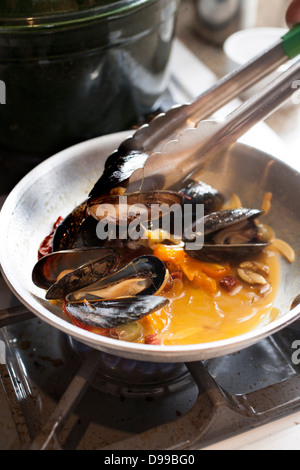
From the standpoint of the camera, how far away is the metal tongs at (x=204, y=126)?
2.77 feet

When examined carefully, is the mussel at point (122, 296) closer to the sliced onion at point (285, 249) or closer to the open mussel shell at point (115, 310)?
the open mussel shell at point (115, 310)

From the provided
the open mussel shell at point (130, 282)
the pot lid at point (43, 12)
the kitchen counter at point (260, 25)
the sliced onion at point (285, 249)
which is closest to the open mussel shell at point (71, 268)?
the open mussel shell at point (130, 282)

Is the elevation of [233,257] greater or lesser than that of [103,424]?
greater

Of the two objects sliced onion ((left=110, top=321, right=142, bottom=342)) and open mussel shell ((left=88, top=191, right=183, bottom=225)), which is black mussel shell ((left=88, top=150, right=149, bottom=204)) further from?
sliced onion ((left=110, top=321, right=142, bottom=342))

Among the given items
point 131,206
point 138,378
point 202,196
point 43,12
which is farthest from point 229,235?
point 43,12

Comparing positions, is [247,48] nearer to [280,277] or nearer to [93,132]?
[93,132]

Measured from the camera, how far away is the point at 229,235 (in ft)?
3.05

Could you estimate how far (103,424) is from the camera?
763mm

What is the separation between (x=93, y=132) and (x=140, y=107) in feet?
0.48

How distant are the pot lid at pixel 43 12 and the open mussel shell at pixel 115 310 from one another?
54cm

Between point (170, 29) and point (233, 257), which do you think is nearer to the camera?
point (233, 257)

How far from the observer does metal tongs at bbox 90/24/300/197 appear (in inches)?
33.2

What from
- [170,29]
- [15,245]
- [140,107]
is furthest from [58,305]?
[170,29]

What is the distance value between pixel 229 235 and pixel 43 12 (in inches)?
21.7
